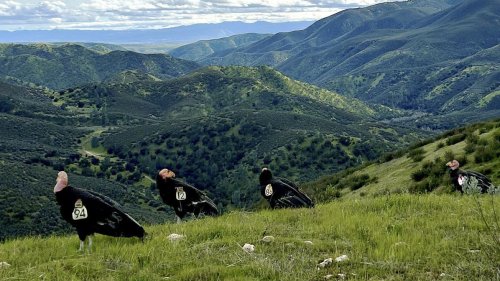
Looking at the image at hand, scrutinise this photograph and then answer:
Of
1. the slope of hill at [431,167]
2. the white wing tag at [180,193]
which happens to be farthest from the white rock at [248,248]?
the slope of hill at [431,167]

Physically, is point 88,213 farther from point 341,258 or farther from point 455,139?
point 455,139

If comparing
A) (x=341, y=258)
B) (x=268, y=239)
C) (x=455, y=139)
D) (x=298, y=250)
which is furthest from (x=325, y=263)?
(x=455, y=139)

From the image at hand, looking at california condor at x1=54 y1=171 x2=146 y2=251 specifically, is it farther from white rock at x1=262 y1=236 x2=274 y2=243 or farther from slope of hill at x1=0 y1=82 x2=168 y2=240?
slope of hill at x1=0 y1=82 x2=168 y2=240

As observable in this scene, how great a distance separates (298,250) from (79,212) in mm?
3613

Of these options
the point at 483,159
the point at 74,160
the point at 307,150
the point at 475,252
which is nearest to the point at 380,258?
the point at 475,252

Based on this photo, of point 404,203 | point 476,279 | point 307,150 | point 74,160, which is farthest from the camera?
point 74,160

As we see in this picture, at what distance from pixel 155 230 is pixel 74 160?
165873 mm

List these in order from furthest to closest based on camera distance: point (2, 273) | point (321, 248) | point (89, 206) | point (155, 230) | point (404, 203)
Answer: point (404, 203)
point (155, 230)
point (89, 206)
point (321, 248)
point (2, 273)

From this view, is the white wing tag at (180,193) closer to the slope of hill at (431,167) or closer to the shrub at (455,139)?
the slope of hill at (431,167)

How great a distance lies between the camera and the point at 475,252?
21.7 ft

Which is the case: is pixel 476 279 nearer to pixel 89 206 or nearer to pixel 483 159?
pixel 89 206

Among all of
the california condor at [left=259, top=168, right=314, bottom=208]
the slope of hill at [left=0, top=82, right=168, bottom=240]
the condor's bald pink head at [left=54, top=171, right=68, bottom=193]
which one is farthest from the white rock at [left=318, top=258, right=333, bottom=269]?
the slope of hill at [left=0, top=82, right=168, bottom=240]

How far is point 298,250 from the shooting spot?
7.33 metres

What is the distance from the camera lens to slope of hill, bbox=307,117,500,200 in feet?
66.0
